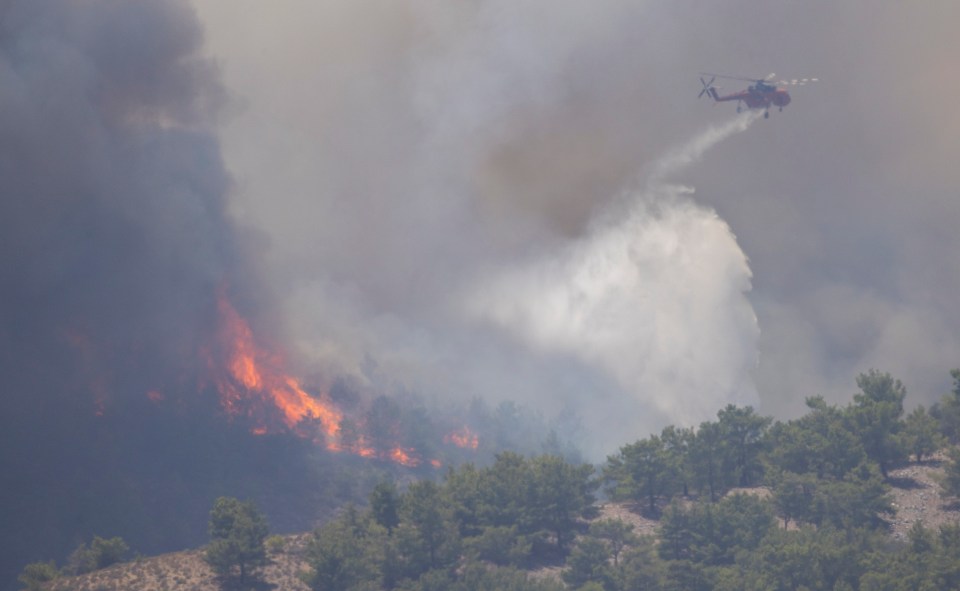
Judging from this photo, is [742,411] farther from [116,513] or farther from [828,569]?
[116,513]

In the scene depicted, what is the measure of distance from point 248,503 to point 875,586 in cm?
6897

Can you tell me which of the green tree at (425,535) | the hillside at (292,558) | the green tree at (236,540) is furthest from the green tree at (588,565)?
the green tree at (236,540)

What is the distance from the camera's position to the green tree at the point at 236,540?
11331 cm

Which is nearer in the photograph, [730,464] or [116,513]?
[730,464]

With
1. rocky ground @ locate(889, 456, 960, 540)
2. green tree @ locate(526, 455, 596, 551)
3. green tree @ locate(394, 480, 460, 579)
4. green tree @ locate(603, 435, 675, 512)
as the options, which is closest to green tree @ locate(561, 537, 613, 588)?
green tree @ locate(526, 455, 596, 551)

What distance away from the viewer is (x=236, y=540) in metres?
114

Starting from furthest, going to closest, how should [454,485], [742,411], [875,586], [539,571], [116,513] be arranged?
[116,513] → [742,411] → [454,485] → [539,571] → [875,586]

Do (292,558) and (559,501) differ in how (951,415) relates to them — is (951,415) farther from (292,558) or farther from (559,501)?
(292,558)

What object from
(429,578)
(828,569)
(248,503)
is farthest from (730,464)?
(248,503)

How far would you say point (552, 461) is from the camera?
135625 millimetres

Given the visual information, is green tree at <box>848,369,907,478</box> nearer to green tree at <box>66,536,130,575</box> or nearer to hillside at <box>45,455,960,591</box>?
hillside at <box>45,455,960,591</box>

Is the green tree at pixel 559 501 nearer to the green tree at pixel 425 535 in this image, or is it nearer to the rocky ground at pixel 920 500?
the green tree at pixel 425 535

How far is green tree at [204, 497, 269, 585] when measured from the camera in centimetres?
11331

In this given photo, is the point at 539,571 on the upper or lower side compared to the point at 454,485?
lower
